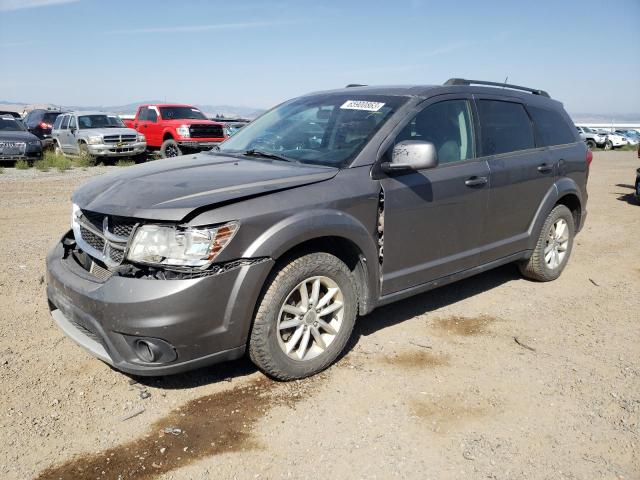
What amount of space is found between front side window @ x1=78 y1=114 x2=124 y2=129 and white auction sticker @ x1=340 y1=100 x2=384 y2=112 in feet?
50.9

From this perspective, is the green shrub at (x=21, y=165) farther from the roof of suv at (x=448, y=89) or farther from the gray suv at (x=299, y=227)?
the roof of suv at (x=448, y=89)

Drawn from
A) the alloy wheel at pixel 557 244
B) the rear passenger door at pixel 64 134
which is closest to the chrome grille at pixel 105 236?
the alloy wheel at pixel 557 244

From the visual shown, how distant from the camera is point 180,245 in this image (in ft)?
9.67

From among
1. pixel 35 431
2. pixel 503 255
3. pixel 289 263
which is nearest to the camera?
pixel 35 431

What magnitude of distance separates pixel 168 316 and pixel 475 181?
259 centimetres

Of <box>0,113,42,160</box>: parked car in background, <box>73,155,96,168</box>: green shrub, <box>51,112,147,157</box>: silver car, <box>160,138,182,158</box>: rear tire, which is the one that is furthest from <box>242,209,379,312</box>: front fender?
<box>0,113,42,160</box>: parked car in background

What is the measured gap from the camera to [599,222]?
28.9 feet

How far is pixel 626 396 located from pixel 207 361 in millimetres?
2477

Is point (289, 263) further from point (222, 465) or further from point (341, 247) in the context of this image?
point (222, 465)

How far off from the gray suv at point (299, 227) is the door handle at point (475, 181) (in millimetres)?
13

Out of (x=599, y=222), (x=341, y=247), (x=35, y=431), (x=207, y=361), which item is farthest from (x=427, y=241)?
(x=599, y=222)

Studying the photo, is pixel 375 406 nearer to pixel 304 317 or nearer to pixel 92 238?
pixel 304 317

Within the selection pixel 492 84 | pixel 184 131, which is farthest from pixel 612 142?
pixel 492 84

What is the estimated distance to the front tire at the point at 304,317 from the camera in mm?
3209
